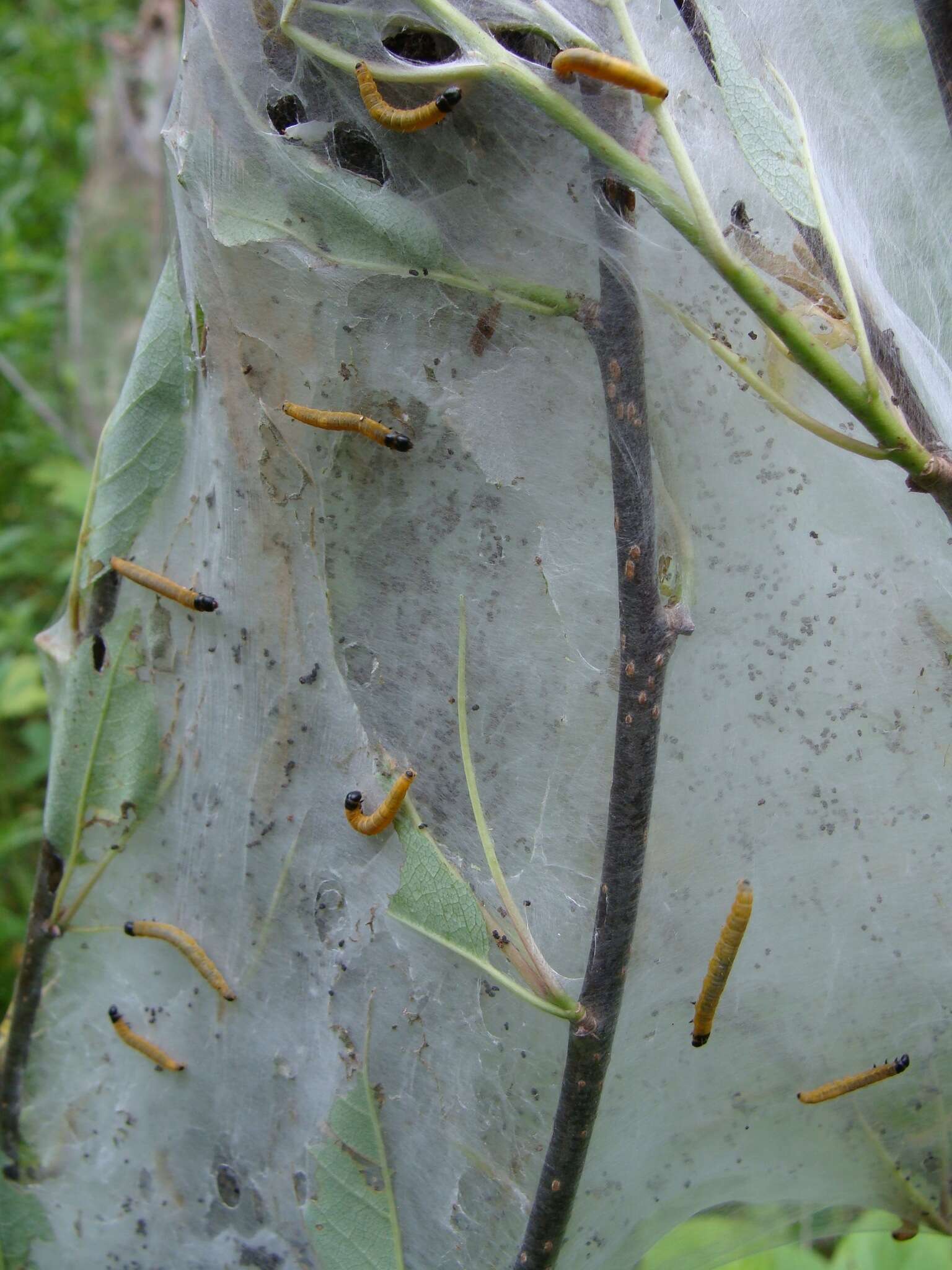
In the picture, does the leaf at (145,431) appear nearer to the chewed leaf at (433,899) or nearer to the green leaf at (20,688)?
the chewed leaf at (433,899)

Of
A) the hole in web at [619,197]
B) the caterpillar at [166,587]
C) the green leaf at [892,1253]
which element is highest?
the hole in web at [619,197]

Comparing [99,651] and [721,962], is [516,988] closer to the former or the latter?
[721,962]

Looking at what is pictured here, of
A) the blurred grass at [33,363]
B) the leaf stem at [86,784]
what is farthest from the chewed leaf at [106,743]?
the blurred grass at [33,363]

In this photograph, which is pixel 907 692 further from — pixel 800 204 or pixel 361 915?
pixel 361 915

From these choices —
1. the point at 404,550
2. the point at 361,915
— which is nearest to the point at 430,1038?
the point at 361,915

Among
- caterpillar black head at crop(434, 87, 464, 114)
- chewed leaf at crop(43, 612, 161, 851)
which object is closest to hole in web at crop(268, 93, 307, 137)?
caterpillar black head at crop(434, 87, 464, 114)

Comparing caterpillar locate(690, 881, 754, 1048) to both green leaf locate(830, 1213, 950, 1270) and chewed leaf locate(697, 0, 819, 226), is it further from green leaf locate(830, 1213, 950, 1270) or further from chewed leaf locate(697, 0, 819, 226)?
green leaf locate(830, 1213, 950, 1270)

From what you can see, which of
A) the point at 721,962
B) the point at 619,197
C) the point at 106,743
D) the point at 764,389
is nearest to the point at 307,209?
the point at 619,197
